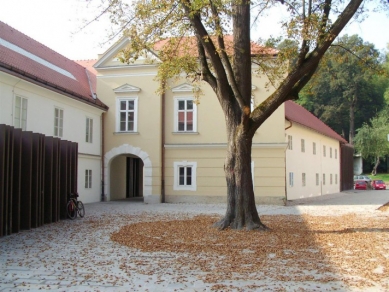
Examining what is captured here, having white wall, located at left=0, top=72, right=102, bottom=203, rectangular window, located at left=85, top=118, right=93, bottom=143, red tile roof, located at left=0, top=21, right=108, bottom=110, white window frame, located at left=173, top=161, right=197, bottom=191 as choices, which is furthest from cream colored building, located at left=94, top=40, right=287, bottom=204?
red tile roof, located at left=0, top=21, right=108, bottom=110

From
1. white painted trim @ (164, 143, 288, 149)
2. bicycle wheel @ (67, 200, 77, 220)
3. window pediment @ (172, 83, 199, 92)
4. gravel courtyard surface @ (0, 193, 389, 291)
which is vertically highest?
window pediment @ (172, 83, 199, 92)

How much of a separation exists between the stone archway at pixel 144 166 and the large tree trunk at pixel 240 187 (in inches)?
467

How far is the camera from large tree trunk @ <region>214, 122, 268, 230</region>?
11.8m

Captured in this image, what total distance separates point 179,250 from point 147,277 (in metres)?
2.31

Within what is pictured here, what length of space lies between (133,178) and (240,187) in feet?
59.0

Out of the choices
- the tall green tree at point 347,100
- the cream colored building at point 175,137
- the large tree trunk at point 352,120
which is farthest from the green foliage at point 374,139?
the cream colored building at point 175,137

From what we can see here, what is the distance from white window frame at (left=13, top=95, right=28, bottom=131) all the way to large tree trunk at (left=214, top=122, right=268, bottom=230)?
376 inches

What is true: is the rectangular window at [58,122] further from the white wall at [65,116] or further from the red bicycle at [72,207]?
the red bicycle at [72,207]

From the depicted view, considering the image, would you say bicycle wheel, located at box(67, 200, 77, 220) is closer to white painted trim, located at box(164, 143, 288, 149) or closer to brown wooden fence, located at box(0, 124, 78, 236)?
brown wooden fence, located at box(0, 124, 78, 236)

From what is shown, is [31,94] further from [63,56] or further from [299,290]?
[299,290]

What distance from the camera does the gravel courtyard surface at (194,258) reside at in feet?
21.9

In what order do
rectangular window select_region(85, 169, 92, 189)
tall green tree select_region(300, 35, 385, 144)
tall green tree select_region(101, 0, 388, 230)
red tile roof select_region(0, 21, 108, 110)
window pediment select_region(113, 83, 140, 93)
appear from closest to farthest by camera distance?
tall green tree select_region(101, 0, 388, 230) < red tile roof select_region(0, 21, 108, 110) < rectangular window select_region(85, 169, 92, 189) < window pediment select_region(113, 83, 140, 93) < tall green tree select_region(300, 35, 385, 144)

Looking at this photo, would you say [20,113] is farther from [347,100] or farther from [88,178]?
[347,100]

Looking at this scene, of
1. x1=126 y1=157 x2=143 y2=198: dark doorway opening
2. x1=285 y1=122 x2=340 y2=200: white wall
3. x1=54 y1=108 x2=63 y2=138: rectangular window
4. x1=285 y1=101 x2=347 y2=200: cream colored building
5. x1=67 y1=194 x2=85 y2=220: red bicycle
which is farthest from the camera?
x1=126 y1=157 x2=143 y2=198: dark doorway opening
